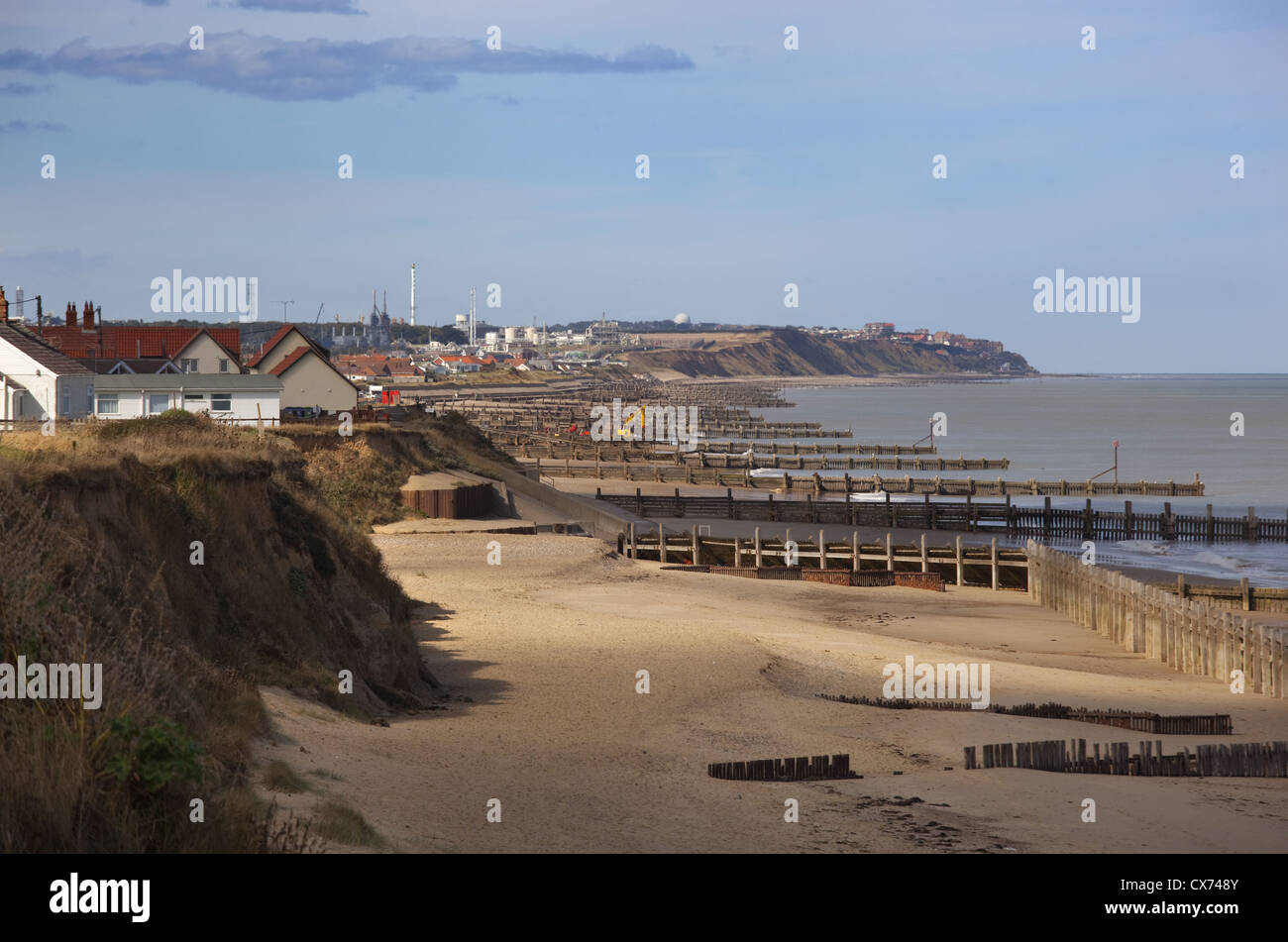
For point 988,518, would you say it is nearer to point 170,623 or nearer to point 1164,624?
point 1164,624

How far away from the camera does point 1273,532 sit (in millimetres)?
56562

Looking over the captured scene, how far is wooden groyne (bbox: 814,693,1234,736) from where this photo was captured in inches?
787

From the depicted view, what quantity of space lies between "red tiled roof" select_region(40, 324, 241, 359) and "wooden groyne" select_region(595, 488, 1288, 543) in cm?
2068

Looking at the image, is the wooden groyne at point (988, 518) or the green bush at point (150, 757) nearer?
the green bush at point (150, 757)

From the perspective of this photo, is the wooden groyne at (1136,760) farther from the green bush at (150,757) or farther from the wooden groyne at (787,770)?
the green bush at (150,757)

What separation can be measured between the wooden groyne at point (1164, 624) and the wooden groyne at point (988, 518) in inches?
732

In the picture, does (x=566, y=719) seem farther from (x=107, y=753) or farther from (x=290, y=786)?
(x=107, y=753)

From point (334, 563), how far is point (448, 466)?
34892mm

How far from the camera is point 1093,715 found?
20.8 metres

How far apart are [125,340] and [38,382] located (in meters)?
20.2

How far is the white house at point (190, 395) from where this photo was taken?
44.6 metres

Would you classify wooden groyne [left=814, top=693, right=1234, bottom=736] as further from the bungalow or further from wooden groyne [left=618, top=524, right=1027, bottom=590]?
the bungalow

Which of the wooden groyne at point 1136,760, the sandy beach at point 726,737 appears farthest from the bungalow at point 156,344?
the wooden groyne at point 1136,760
